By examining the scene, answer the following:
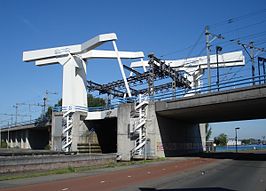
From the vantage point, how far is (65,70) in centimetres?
4800

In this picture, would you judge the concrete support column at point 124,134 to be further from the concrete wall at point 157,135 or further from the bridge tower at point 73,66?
the bridge tower at point 73,66

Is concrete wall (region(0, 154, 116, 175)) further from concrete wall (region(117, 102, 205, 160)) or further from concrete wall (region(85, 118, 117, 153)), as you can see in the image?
concrete wall (region(85, 118, 117, 153))

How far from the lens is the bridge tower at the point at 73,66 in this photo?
147 ft

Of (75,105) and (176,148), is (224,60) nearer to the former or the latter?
(176,148)

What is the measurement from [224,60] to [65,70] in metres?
23.2

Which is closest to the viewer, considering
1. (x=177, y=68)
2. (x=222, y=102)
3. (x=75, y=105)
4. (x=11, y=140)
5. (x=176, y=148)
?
(x=222, y=102)

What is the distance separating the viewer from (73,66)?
47.6 metres

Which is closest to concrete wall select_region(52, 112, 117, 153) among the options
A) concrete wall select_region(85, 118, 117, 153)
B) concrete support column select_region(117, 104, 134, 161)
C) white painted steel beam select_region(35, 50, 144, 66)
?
concrete wall select_region(85, 118, 117, 153)

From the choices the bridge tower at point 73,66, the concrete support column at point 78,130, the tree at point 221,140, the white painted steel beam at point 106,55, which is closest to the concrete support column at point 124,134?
the bridge tower at point 73,66

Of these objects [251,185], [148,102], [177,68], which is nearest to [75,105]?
[148,102]

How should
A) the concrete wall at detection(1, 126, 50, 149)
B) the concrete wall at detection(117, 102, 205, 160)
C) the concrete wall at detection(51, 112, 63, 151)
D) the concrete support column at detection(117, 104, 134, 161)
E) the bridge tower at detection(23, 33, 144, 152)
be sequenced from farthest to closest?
1. the concrete wall at detection(1, 126, 50, 149)
2. the bridge tower at detection(23, 33, 144, 152)
3. the concrete wall at detection(51, 112, 63, 151)
4. the concrete support column at detection(117, 104, 134, 161)
5. the concrete wall at detection(117, 102, 205, 160)

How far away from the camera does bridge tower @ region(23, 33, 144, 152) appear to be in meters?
44.7

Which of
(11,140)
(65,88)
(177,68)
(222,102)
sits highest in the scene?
(177,68)

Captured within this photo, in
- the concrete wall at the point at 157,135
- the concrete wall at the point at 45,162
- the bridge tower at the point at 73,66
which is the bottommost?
the concrete wall at the point at 45,162
